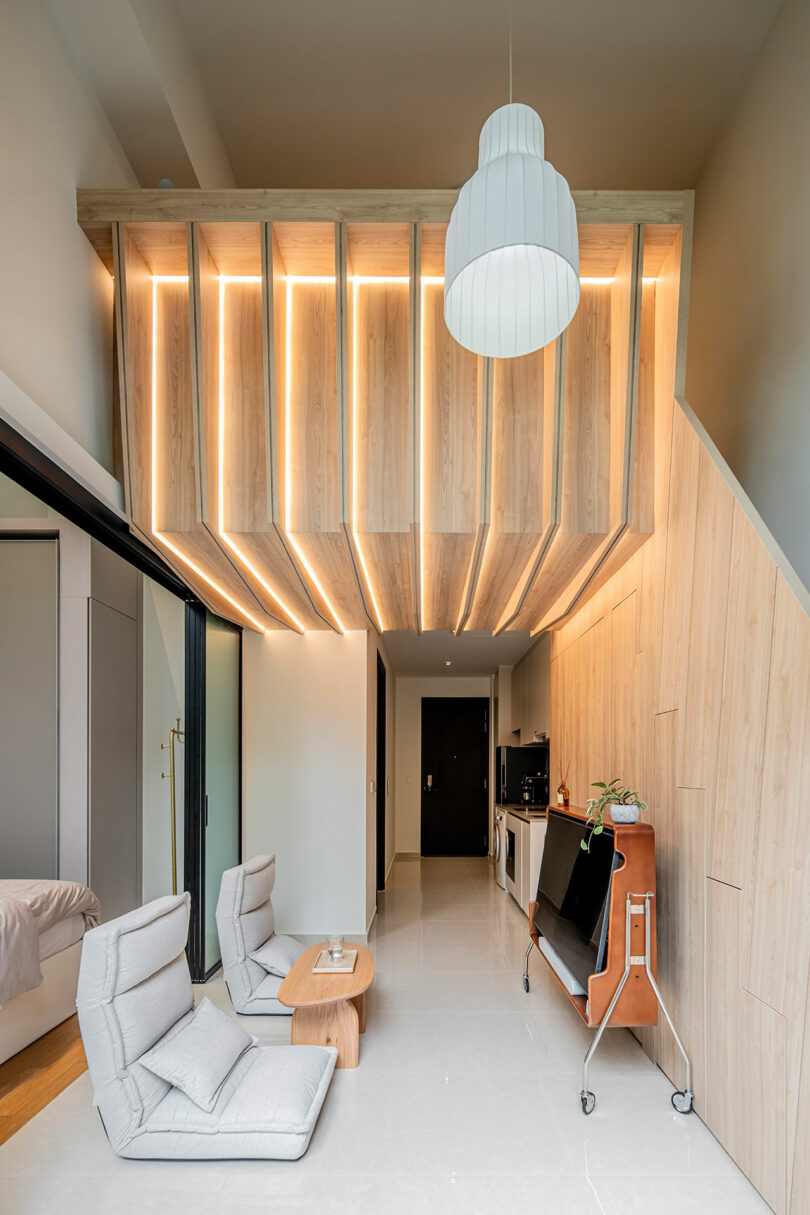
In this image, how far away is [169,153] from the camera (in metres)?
4.04

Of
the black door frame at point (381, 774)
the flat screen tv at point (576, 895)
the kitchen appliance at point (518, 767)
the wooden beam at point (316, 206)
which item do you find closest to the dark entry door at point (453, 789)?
the kitchen appliance at point (518, 767)

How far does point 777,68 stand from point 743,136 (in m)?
0.46

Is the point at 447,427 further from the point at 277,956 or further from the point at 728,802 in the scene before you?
the point at 277,956

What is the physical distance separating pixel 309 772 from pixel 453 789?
20.3 ft

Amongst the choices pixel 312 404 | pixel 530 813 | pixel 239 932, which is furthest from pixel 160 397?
pixel 530 813

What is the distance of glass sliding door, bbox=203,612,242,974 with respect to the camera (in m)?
5.59

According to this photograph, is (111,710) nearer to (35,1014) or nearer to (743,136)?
(35,1014)

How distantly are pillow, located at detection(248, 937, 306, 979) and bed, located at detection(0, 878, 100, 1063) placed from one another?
1.07m

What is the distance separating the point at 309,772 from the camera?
662 centimetres

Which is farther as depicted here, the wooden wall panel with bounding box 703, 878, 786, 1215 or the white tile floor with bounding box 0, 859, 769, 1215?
Answer: the white tile floor with bounding box 0, 859, 769, 1215

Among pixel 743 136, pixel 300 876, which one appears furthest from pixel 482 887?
pixel 743 136

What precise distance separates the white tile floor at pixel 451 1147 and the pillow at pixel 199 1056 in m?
0.26

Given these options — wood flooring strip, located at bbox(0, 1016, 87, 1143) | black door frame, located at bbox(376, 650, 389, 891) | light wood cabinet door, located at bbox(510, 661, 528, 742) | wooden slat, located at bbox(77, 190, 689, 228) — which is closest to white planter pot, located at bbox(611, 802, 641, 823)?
wooden slat, located at bbox(77, 190, 689, 228)

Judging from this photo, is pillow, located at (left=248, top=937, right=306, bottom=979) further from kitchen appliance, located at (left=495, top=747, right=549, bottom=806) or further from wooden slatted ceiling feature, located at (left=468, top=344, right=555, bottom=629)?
kitchen appliance, located at (left=495, top=747, right=549, bottom=806)
